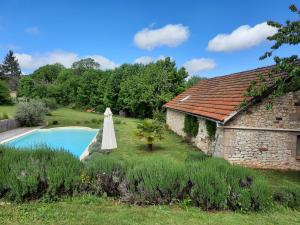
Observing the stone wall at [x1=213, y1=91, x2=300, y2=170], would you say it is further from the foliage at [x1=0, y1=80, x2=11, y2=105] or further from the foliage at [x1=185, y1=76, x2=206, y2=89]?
the foliage at [x1=0, y1=80, x2=11, y2=105]

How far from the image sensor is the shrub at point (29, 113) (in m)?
25.1

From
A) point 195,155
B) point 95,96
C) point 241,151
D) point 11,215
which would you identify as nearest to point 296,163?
point 241,151

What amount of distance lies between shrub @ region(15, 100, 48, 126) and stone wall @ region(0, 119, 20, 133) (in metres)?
0.75

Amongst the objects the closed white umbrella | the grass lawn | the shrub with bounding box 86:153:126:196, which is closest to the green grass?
the grass lawn

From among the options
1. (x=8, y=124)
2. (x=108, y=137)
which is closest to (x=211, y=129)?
(x=108, y=137)

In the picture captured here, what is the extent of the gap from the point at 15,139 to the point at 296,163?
18484mm

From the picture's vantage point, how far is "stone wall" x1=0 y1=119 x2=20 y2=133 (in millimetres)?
21594

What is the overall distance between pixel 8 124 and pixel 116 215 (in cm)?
2127

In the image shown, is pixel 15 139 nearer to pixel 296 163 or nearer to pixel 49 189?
pixel 49 189

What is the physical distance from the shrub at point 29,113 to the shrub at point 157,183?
2211cm

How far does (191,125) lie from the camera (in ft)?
57.6

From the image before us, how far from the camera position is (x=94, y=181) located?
21.4 ft

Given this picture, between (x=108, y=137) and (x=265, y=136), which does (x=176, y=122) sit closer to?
(x=108, y=137)

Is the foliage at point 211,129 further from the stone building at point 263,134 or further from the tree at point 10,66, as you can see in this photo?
the tree at point 10,66
